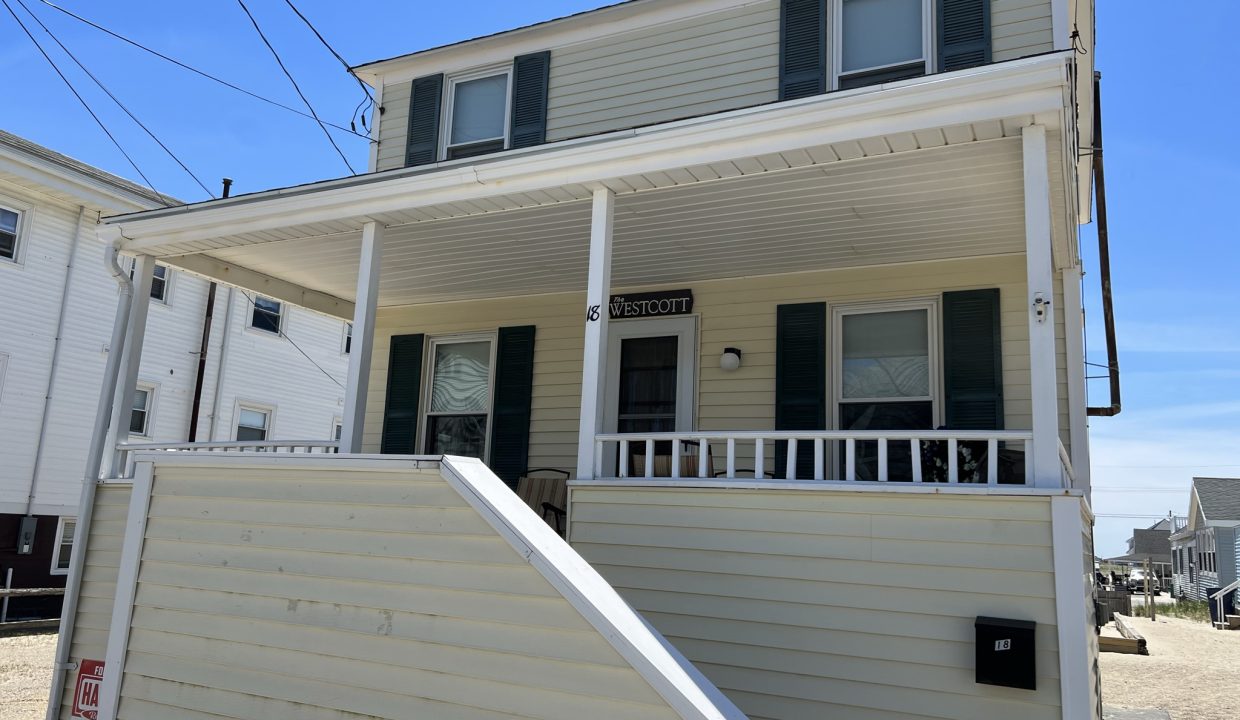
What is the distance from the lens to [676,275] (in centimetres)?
802

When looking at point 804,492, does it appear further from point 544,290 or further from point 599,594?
point 544,290

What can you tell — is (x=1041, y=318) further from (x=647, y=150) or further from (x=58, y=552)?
(x=58, y=552)

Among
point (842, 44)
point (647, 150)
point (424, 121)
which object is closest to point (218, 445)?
point (647, 150)

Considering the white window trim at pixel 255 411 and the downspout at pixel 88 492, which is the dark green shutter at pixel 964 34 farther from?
the white window trim at pixel 255 411

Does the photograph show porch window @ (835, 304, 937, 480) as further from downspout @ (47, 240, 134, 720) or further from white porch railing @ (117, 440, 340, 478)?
downspout @ (47, 240, 134, 720)

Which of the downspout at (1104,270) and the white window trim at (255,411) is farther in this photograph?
the white window trim at (255,411)

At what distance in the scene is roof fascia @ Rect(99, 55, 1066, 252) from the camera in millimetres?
4613

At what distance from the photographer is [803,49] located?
820 cm

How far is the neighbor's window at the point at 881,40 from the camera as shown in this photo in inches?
309

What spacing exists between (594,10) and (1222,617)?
2499 centimetres

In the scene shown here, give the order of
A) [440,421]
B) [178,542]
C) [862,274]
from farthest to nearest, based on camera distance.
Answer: [440,421]
[862,274]
[178,542]

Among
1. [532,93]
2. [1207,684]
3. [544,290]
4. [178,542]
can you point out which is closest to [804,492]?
[178,542]

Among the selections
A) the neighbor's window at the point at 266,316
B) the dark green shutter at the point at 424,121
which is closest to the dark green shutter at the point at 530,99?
the dark green shutter at the point at 424,121

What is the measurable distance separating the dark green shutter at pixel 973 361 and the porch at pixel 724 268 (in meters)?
0.03
